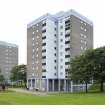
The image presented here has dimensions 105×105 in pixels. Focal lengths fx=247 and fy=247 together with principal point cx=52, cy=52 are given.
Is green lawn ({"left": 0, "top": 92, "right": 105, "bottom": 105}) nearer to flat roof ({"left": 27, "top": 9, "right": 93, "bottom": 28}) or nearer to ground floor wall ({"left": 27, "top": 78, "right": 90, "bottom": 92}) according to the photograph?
ground floor wall ({"left": 27, "top": 78, "right": 90, "bottom": 92})

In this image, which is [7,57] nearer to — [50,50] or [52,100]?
[50,50]

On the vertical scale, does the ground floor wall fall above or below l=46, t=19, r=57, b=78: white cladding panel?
below

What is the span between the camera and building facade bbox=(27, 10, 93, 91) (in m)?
93.8

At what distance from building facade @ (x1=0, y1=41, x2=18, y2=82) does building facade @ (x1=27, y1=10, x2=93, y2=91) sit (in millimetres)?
82262

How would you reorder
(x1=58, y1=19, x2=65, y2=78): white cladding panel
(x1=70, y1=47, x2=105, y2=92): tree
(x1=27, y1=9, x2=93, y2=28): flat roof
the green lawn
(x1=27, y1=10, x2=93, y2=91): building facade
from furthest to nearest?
(x1=27, y1=9, x2=93, y2=28): flat roof, (x1=58, y1=19, x2=65, y2=78): white cladding panel, (x1=27, y1=10, x2=93, y2=91): building facade, (x1=70, y1=47, x2=105, y2=92): tree, the green lawn

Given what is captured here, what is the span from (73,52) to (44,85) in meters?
16.9

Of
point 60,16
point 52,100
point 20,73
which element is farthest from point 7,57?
point 52,100

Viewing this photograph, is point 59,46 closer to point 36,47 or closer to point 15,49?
point 36,47

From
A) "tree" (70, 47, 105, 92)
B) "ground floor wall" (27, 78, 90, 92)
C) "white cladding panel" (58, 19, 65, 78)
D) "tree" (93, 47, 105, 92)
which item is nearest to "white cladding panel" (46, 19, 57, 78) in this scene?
"white cladding panel" (58, 19, 65, 78)

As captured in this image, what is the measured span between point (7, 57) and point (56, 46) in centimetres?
9250

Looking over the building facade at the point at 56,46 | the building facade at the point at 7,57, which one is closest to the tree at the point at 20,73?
the building facade at the point at 56,46

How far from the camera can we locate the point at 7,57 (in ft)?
604

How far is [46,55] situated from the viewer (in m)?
95.7

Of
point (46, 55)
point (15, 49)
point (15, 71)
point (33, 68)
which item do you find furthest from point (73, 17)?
point (15, 49)
